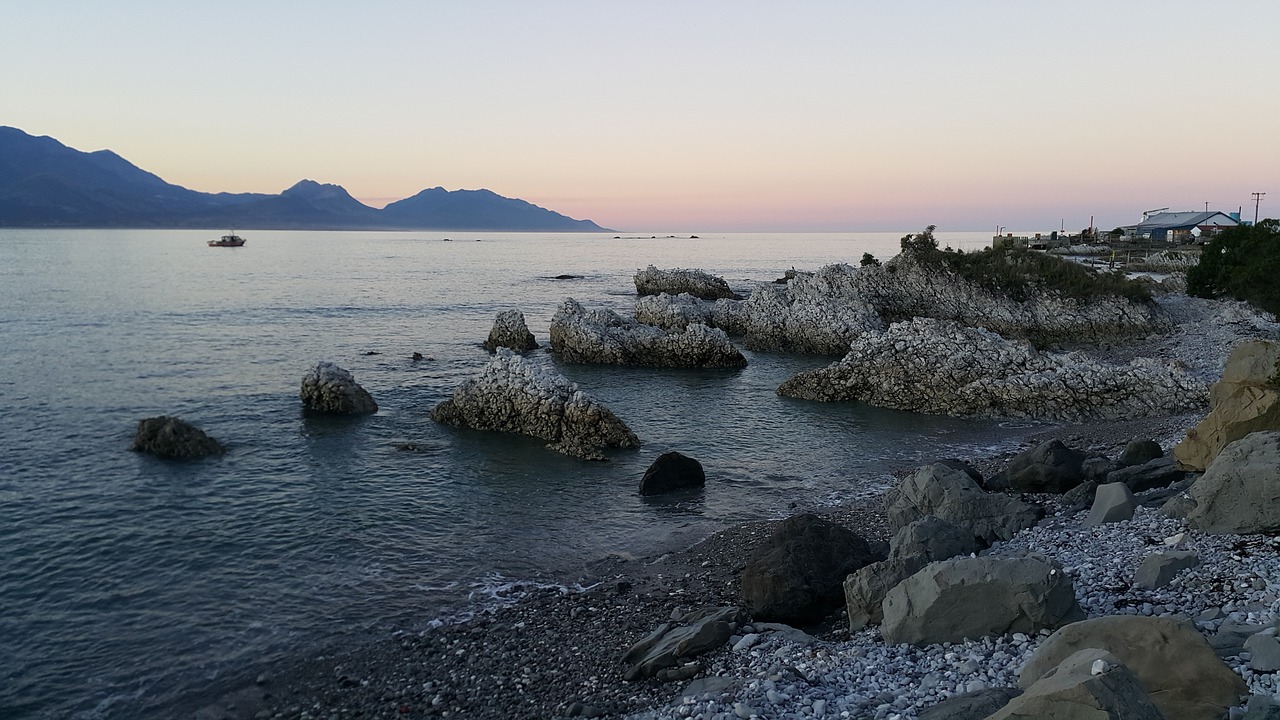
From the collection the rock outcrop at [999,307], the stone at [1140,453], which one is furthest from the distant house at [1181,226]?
the stone at [1140,453]

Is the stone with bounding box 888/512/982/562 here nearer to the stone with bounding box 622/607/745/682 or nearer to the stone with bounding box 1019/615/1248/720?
the stone with bounding box 622/607/745/682

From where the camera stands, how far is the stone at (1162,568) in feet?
36.5

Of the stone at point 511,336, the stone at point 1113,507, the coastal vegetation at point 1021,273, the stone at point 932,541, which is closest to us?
the stone at point 932,541

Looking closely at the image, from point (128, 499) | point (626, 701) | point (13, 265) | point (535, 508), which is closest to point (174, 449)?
point (128, 499)

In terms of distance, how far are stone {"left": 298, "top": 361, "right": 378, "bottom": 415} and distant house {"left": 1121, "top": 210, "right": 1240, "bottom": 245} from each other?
419 feet

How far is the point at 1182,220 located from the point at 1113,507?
148m

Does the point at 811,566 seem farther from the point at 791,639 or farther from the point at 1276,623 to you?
the point at 1276,623

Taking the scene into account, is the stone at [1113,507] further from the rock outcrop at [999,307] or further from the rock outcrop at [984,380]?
the rock outcrop at [999,307]

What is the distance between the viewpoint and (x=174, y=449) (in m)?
23.9

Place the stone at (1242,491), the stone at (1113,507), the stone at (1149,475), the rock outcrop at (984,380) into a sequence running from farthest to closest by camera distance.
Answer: the rock outcrop at (984,380) → the stone at (1149,475) → the stone at (1113,507) → the stone at (1242,491)

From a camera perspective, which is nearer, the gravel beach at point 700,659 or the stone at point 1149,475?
the gravel beach at point 700,659

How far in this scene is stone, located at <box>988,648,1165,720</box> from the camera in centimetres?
605

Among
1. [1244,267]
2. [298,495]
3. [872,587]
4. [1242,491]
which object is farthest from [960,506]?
[1244,267]

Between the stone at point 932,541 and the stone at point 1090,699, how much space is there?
659cm
